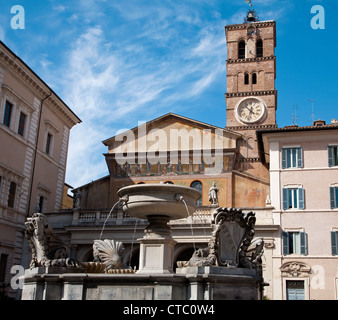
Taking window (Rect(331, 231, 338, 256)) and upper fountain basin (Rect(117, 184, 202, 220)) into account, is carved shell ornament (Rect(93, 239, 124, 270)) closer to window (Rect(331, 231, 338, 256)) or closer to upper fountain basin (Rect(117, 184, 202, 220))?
upper fountain basin (Rect(117, 184, 202, 220))

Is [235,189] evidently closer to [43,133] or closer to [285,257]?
[285,257]

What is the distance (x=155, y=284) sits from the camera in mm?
9336

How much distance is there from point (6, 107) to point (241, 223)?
65.3 ft

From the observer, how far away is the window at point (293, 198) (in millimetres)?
26283

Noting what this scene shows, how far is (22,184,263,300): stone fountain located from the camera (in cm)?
936

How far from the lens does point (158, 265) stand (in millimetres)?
10875

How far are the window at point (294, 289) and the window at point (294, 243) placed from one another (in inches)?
60.8

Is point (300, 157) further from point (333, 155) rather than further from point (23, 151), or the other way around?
point (23, 151)

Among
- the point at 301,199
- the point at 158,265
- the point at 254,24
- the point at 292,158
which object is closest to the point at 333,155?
the point at 292,158

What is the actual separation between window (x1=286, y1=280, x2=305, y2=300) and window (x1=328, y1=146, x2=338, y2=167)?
689 centimetres

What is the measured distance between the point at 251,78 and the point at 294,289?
2776cm

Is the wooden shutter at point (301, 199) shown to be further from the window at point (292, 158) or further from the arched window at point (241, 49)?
the arched window at point (241, 49)

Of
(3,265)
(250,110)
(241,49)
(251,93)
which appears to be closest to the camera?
(3,265)

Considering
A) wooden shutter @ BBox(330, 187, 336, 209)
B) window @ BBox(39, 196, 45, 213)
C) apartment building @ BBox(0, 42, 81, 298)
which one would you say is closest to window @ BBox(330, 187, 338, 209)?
wooden shutter @ BBox(330, 187, 336, 209)
